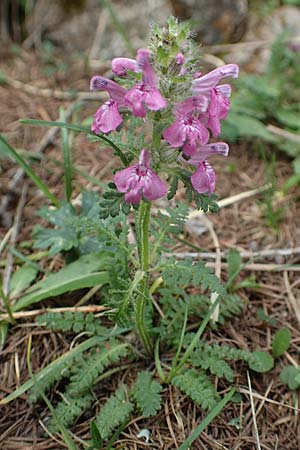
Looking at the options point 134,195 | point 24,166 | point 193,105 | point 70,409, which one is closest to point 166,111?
point 193,105

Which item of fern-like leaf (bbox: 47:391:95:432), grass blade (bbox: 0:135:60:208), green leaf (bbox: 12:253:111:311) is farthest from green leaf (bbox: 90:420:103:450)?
grass blade (bbox: 0:135:60:208)

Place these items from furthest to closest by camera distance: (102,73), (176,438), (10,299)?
(102,73), (10,299), (176,438)

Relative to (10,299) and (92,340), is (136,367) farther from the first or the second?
(10,299)

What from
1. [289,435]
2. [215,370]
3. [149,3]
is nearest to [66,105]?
[149,3]

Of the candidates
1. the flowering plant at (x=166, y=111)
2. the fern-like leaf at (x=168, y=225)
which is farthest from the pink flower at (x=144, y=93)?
the fern-like leaf at (x=168, y=225)

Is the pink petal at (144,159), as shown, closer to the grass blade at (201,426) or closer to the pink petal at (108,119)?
the pink petal at (108,119)
